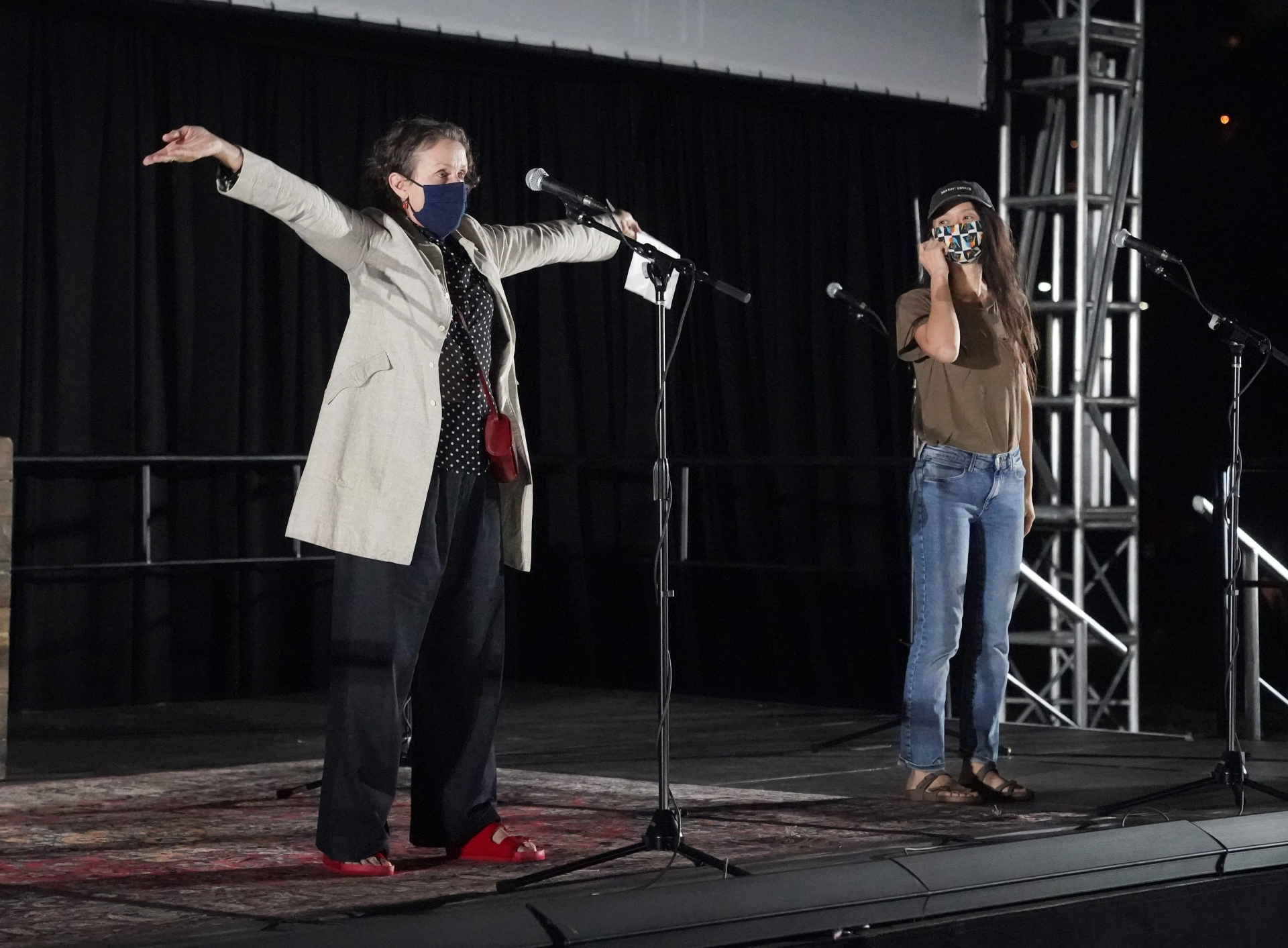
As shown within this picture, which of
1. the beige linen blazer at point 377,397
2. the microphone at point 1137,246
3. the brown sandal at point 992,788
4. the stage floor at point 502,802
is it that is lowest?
the stage floor at point 502,802

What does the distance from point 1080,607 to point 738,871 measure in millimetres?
3376

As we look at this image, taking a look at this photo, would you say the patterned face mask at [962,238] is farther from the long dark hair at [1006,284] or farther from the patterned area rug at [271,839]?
the patterned area rug at [271,839]

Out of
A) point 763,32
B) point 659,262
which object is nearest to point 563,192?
point 659,262

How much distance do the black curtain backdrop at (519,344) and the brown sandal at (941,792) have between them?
73.3 inches

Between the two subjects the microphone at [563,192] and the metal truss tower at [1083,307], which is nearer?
the microphone at [563,192]

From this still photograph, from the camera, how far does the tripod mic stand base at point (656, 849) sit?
2996mm

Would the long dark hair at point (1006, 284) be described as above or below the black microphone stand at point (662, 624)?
above

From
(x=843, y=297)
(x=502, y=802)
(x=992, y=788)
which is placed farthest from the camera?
(x=843, y=297)

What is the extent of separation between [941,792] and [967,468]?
2.34 feet

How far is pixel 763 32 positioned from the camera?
6.50m

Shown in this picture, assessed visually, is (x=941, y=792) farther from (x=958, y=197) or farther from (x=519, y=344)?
(x=519, y=344)

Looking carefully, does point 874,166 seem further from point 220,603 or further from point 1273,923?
point 1273,923

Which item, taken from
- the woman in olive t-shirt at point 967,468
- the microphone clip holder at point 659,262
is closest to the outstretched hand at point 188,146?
the microphone clip holder at point 659,262

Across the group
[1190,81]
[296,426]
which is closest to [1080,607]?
[296,426]
